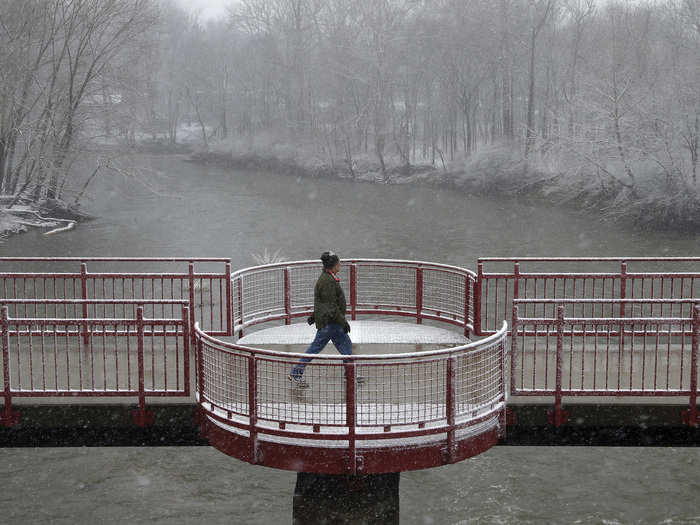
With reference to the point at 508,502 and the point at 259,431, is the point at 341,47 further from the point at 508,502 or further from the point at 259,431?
the point at 259,431

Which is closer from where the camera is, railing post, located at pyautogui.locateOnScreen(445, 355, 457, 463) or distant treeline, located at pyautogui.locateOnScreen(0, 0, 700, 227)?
railing post, located at pyautogui.locateOnScreen(445, 355, 457, 463)

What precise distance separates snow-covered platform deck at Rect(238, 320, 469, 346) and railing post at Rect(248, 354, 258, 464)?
12.9 feet

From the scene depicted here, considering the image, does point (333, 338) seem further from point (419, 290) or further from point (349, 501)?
point (419, 290)

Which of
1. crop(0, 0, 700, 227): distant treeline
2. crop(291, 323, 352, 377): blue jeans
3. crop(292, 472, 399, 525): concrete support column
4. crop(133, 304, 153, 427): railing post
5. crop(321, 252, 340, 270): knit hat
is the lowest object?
crop(292, 472, 399, 525): concrete support column

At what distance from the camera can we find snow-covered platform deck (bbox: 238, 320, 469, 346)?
14.4 metres

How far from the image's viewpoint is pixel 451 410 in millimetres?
10234

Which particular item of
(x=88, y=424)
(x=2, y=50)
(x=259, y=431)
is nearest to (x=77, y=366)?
(x=88, y=424)

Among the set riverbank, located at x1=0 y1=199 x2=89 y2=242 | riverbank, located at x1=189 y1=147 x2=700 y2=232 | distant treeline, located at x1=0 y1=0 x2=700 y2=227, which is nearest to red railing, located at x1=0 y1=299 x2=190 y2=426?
riverbank, located at x1=0 y1=199 x2=89 y2=242

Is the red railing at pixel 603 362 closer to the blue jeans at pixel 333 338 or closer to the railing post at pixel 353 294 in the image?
the blue jeans at pixel 333 338

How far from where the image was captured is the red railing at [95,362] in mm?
11055

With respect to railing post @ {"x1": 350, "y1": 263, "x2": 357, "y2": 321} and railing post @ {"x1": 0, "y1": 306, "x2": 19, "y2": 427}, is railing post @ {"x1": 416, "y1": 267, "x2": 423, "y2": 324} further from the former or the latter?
railing post @ {"x1": 0, "y1": 306, "x2": 19, "y2": 427}

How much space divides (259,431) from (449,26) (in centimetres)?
6631

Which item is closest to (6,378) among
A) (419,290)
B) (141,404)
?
(141,404)

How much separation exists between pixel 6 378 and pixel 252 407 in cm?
314
